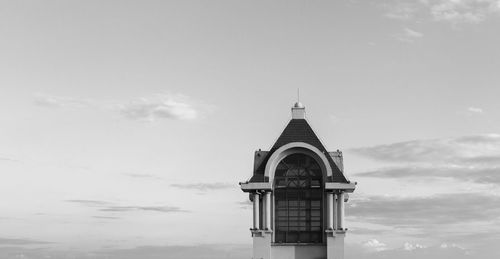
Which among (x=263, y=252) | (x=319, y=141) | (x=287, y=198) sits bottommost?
(x=263, y=252)

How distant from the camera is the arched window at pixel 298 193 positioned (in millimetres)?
59406

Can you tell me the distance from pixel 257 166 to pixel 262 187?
218cm

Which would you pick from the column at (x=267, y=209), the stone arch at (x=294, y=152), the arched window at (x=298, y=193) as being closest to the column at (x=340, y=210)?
the arched window at (x=298, y=193)

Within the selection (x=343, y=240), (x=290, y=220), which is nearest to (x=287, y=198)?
(x=290, y=220)

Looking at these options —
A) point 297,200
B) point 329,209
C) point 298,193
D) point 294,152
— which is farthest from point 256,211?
point 329,209

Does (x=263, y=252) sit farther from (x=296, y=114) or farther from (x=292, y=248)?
(x=296, y=114)

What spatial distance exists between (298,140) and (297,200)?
15.3 feet

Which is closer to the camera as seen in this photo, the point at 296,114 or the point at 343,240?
the point at 343,240

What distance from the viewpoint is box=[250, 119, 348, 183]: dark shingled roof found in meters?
59.1

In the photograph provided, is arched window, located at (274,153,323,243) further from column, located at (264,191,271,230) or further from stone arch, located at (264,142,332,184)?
column, located at (264,191,271,230)

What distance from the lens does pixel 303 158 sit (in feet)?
195

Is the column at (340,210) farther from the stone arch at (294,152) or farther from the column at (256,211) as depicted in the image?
the column at (256,211)

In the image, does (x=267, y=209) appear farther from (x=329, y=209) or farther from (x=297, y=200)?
(x=329, y=209)

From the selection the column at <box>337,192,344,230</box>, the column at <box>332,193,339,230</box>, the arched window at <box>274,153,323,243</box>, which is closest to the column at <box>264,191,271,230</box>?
the arched window at <box>274,153,323,243</box>
